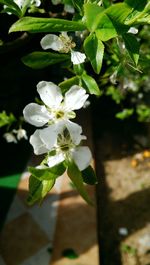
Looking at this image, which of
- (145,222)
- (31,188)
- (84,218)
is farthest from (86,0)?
(145,222)

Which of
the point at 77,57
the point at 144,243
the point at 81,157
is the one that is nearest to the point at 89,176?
the point at 81,157

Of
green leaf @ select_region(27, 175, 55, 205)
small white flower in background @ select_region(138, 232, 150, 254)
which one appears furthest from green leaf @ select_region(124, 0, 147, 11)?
small white flower in background @ select_region(138, 232, 150, 254)

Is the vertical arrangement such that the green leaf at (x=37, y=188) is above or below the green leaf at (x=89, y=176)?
above

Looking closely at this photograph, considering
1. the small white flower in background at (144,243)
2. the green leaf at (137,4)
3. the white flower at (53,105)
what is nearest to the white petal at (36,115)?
the white flower at (53,105)

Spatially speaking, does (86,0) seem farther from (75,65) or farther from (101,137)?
(101,137)

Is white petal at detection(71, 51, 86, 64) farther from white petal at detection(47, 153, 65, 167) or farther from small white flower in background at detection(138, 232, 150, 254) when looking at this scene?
small white flower in background at detection(138, 232, 150, 254)

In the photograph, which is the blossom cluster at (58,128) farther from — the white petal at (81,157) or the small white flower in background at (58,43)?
the small white flower in background at (58,43)
